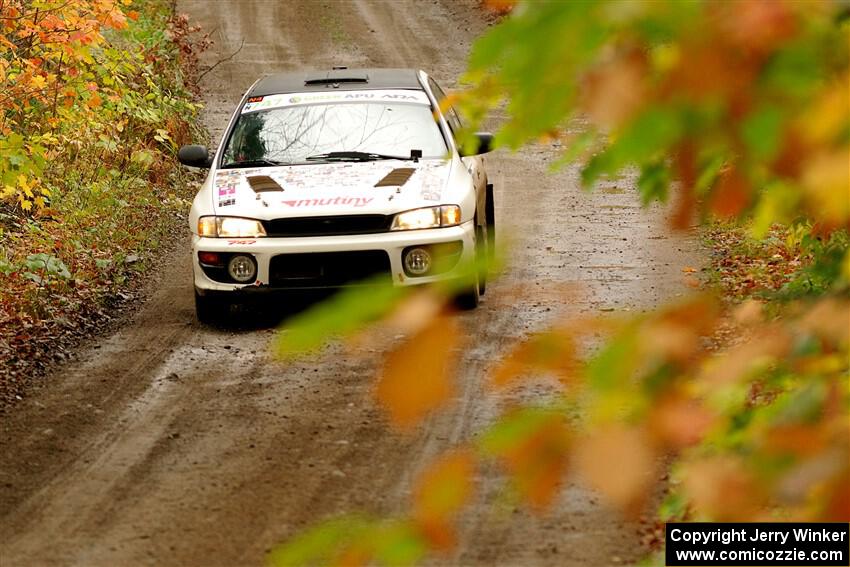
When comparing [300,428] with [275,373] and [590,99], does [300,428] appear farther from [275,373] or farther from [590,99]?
[590,99]

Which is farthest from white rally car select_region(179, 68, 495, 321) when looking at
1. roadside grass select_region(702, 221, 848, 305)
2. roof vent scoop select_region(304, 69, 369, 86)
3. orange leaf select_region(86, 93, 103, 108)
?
roadside grass select_region(702, 221, 848, 305)

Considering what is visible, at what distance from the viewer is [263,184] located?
903 centimetres

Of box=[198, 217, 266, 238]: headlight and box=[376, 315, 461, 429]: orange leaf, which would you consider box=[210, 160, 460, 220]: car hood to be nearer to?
box=[198, 217, 266, 238]: headlight

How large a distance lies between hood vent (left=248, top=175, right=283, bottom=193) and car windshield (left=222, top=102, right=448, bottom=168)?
33 centimetres

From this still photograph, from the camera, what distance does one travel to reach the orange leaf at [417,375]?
1.75 m

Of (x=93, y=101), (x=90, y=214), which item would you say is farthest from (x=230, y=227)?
(x=90, y=214)

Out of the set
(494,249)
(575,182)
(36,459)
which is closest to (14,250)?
(36,459)

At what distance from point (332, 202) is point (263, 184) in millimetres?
703

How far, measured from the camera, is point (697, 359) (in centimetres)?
204

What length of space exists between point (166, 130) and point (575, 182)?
541cm

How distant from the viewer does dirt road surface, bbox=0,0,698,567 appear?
5219 mm

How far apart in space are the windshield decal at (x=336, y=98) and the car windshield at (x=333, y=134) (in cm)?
6

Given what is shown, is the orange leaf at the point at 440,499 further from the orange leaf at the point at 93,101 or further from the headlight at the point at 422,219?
the orange leaf at the point at 93,101

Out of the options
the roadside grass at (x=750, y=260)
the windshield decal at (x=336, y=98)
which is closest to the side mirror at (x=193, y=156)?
the windshield decal at (x=336, y=98)
